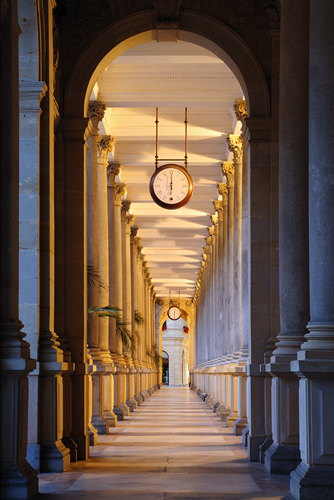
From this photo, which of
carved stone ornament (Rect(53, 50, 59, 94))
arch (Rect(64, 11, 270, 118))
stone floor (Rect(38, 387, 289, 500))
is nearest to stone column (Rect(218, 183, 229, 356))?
stone floor (Rect(38, 387, 289, 500))

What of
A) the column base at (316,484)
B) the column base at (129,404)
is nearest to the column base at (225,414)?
the column base at (129,404)

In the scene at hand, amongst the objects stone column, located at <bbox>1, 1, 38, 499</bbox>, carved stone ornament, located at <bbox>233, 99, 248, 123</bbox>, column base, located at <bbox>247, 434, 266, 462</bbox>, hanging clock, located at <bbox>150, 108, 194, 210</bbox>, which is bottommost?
column base, located at <bbox>247, 434, 266, 462</bbox>

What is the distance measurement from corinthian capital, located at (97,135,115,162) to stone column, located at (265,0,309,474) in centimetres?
1111

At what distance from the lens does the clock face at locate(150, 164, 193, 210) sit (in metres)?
16.4

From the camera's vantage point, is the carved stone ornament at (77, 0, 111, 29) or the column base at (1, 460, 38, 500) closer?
the column base at (1, 460, 38, 500)

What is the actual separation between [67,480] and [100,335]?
307 inches

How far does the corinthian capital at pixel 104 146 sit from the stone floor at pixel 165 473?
8.34 metres

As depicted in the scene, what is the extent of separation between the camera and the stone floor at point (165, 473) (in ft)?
26.2

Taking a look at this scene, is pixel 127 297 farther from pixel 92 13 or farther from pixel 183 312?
pixel 183 312

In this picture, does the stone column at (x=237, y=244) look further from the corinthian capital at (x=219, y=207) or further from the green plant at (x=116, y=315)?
the corinthian capital at (x=219, y=207)

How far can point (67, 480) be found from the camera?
9070mm

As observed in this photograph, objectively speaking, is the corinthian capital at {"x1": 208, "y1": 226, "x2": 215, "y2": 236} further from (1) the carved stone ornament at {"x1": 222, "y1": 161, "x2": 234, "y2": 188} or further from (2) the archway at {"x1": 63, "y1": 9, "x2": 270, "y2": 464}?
(2) the archway at {"x1": 63, "y1": 9, "x2": 270, "y2": 464}

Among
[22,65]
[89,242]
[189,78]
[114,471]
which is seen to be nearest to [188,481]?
[114,471]

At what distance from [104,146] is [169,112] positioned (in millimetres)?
2224
